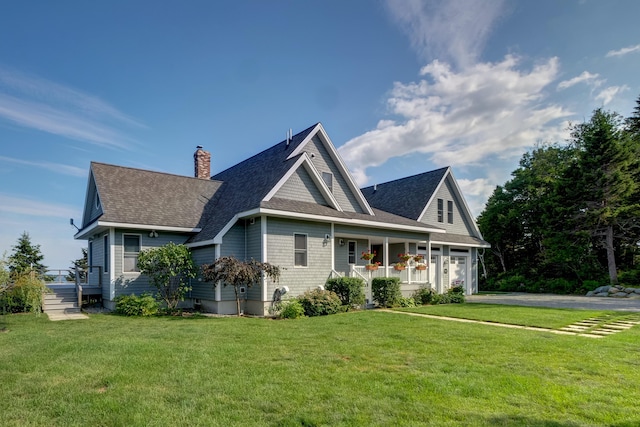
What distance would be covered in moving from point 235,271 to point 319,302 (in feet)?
10.1

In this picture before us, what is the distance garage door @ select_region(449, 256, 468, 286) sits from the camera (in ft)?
74.5

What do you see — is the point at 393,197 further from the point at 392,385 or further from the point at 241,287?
the point at 392,385

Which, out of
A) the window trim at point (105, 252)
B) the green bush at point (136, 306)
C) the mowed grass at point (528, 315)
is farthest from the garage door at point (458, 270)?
the window trim at point (105, 252)

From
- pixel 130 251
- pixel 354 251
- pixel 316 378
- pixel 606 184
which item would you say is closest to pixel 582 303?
pixel 606 184

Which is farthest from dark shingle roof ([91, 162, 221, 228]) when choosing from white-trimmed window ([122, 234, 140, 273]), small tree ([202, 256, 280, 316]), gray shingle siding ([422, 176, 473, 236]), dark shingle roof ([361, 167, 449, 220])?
gray shingle siding ([422, 176, 473, 236])

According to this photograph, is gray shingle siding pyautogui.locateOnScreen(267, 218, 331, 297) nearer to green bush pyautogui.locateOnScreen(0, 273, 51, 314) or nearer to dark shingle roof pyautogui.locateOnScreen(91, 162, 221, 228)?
dark shingle roof pyautogui.locateOnScreen(91, 162, 221, 228)

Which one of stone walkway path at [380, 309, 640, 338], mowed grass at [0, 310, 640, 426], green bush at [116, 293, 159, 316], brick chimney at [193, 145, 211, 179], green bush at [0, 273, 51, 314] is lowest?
stone walkway path at [380, 309, 640, 338]

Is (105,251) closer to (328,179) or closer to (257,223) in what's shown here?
(257,223)

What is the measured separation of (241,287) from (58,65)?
1007 centimetres

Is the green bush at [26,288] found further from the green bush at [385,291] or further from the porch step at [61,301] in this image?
the green bush at [385,291]

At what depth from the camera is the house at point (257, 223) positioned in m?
13.3

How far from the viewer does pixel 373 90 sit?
55.4 feet

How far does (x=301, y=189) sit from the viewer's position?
49.1ft

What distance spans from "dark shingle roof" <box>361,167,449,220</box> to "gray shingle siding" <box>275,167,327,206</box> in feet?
25.3
